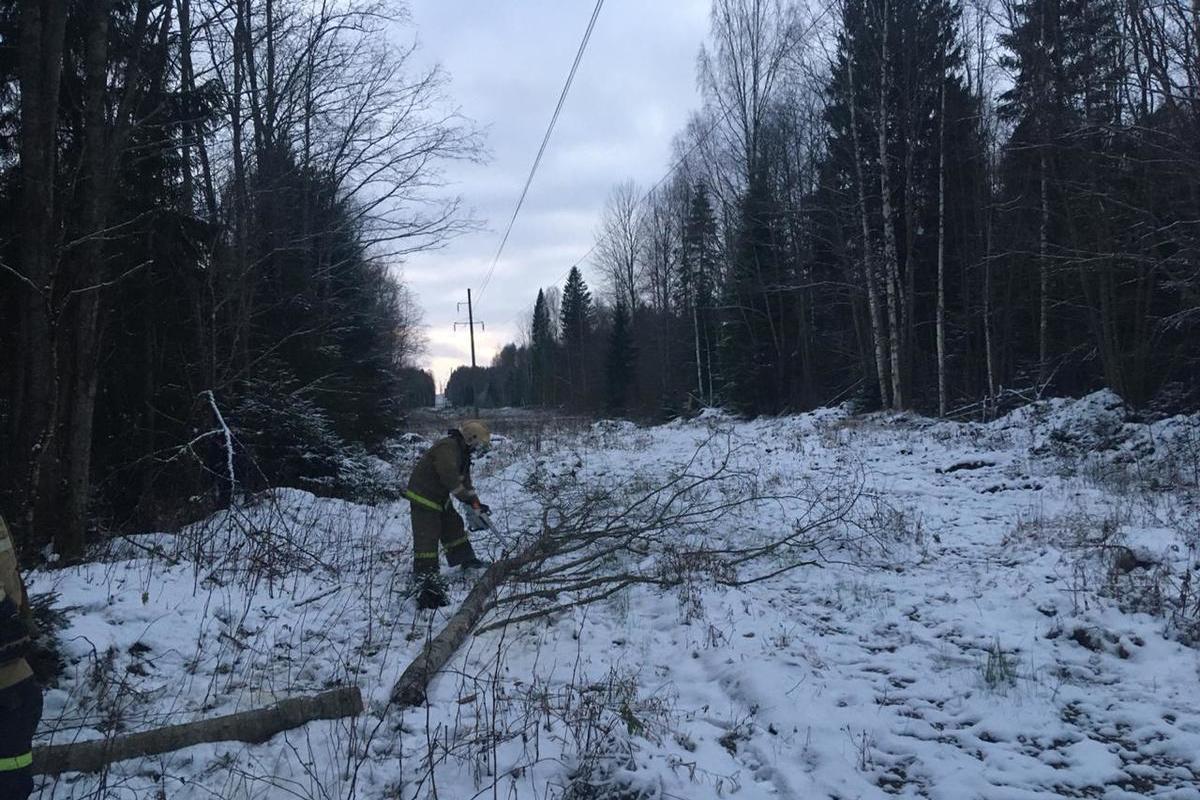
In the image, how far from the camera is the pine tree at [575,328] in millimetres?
57812

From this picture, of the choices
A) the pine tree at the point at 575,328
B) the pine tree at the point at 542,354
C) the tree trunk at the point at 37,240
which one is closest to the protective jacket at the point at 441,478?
the tree trunk at the point at 37,240

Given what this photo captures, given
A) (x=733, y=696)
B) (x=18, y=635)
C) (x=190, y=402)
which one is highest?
(x=190, y=402)

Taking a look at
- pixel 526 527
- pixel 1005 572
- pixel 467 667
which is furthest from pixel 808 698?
pixel 526 527

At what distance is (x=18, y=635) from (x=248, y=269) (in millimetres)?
8750

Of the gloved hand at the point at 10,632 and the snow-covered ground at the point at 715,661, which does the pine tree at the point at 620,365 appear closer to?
the snow-covered ground at the point at 715,661

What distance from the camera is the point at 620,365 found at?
149ft

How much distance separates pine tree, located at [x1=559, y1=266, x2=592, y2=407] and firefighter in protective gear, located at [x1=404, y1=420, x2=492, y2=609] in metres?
49.6

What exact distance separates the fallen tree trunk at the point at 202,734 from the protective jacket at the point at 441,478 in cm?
282

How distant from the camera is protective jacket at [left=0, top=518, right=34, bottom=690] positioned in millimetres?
2396

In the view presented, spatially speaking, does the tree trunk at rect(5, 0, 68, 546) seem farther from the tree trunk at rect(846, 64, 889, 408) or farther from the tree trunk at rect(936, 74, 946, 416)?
the tree trunk at rect(936, 74, 946, 416)

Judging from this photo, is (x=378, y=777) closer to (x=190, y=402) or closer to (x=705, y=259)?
(x=190, y=402)

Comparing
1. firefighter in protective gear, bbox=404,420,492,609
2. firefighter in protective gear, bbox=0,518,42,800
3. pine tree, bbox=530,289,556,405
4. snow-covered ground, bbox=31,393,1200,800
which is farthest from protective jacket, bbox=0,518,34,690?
pine tree, bbox=530,289,556,405

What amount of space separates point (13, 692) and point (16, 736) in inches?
6.1

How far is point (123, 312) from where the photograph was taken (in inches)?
360
